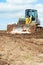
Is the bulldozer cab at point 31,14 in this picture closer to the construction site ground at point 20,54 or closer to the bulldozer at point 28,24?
the bulldozer at point 28,24

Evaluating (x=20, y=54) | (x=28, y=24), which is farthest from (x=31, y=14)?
(x=20, y=54)

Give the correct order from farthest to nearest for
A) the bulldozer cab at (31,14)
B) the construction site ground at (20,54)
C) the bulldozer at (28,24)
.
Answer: the bulldozer cab at (31,14)
the bulldozer at (28,24)
the construction site ground at (20,54)

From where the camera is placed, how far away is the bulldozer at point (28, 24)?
3534 centimetres

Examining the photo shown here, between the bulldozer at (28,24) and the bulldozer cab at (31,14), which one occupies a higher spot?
the bulldozer cab at (31,14)

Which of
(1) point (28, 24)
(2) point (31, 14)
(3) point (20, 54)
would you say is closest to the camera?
(3) point (20, 54)

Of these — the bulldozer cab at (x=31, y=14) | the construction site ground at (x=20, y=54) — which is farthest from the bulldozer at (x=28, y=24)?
the construction site ground at (x=20, y=54)

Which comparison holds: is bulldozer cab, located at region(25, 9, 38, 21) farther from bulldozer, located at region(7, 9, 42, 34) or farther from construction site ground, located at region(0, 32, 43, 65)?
construction site ground, located at region(0, 32, 43, 65)

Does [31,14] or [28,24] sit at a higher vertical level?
[31,14]

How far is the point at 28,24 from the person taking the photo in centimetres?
3659

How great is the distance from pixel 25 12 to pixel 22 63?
89.9ft

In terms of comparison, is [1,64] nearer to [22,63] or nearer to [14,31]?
[22,63]

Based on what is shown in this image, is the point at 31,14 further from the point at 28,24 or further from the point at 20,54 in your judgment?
the point at 20,54

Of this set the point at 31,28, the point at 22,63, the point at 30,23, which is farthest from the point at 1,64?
the point at 30,23

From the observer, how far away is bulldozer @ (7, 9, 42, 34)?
3534cm
